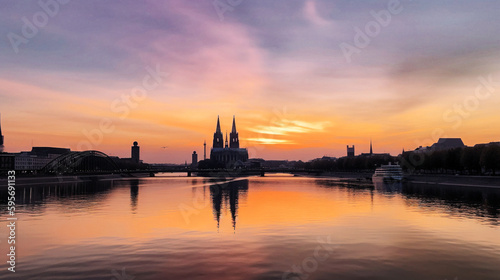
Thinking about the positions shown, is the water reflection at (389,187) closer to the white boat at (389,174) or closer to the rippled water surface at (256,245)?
the white boat at (389,174)

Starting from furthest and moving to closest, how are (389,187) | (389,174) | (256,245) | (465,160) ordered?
(389,174)
(465,160)
(389,187)
(256,245)

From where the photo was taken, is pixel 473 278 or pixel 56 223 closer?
pixel 473 278

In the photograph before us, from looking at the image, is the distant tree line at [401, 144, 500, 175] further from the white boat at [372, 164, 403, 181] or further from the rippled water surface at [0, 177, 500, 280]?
→ the rippled water surface at [0, 177, 500, 280]

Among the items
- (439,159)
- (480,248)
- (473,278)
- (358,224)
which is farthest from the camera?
(439,159)

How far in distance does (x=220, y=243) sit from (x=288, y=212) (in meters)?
24.8

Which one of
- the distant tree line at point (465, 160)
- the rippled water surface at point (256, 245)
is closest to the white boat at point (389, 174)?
the distant tree line at point (465, 160)

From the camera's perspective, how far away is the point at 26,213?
57.0 m

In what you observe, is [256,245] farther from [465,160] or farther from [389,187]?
[465,160]

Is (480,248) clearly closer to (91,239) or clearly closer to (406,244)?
(406,244)

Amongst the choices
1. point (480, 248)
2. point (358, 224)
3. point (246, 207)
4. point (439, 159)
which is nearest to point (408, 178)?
point (439, 159)

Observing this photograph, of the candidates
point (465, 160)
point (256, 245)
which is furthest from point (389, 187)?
point (256, 245)

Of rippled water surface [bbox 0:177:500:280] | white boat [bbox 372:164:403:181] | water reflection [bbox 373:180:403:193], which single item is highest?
white boat [bbox 372:164:403:181]

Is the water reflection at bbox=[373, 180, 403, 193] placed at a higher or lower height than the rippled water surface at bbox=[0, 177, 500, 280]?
higher

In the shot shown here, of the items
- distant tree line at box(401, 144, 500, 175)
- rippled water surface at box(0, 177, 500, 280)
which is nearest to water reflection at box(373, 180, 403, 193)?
distant tree line at box(401, 144, 500, 175)
